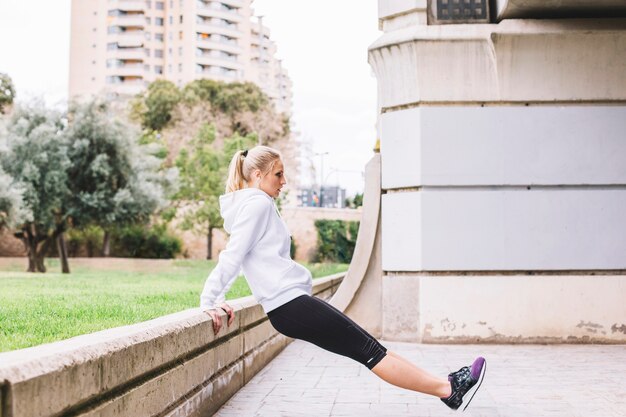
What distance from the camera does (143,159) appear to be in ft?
123

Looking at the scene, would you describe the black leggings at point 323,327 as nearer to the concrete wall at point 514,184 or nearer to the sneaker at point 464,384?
the sneaker at point 464,384

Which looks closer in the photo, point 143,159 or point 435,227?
point 435,227

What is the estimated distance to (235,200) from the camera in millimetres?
4574

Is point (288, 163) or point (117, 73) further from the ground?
point (117, 73)

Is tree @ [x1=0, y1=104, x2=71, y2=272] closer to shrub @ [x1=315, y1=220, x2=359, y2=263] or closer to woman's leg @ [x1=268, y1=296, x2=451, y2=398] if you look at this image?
shrub @ [x1=315, y1=220, x2=359, y2=263]

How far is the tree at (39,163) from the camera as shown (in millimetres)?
33656

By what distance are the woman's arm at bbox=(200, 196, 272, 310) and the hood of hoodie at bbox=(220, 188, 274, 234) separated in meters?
0.05

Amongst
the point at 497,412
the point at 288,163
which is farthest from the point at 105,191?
the point at 497,412

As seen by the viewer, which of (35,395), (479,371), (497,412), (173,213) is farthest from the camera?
(173,213)

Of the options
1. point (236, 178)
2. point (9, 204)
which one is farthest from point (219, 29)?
point (236, 178)

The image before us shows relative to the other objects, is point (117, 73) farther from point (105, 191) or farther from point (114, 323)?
point (114, 323)

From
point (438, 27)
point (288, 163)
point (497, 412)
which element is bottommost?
point (497, 412)

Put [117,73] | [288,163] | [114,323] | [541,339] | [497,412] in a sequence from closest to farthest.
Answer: [497,412]
[114,323]
[541,339]
[288,163]
[117,73]

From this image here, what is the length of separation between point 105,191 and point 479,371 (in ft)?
106
